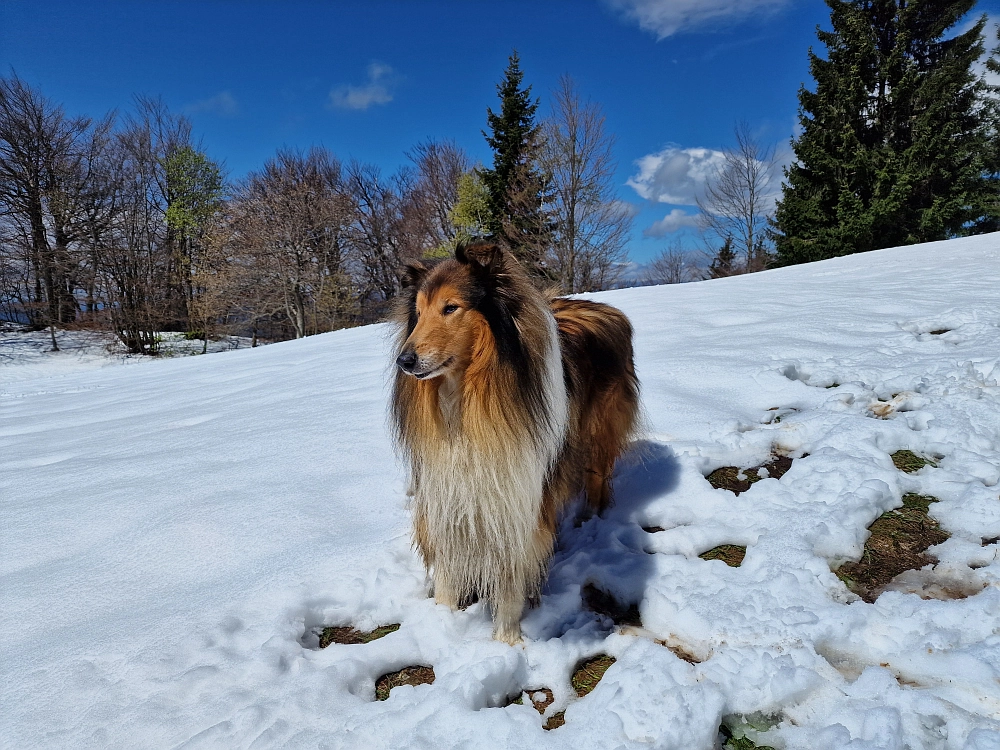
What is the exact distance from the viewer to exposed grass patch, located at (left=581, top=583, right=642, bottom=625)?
223cm

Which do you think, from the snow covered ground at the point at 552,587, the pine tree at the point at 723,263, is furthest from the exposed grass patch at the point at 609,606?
the pine tree at the point at 723,263

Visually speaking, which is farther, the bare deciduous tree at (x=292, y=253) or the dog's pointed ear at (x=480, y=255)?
the bare deciduous tree at (x=292, y=253)

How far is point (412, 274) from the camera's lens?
7.17 ft

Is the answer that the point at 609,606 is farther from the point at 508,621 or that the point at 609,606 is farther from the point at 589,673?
the point at 508,621

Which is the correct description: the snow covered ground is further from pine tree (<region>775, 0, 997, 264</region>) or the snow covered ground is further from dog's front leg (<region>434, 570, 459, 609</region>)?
pine tree (<region>775, 0, 997, 264</region>)

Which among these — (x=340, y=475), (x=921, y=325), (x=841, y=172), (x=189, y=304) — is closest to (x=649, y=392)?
(x=340, y=475)

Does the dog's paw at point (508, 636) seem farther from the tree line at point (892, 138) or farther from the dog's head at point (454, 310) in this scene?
the tree line at point (892, 138)

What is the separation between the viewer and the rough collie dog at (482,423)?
1953 mm

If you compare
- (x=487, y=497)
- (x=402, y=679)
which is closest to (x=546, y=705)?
(x=402, y=679)

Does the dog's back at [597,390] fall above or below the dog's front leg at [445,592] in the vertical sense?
→ above

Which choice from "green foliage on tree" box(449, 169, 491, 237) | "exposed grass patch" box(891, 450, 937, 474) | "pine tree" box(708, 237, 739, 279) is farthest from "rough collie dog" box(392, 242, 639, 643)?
"pine tree" box(708, 237, 739, 279)

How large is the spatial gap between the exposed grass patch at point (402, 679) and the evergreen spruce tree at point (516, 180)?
1638 centimetres

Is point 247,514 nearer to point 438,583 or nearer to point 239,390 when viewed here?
Result: point 438,583

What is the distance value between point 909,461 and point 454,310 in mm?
3092
